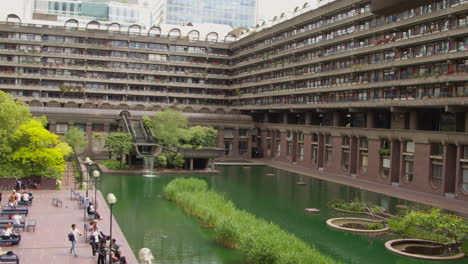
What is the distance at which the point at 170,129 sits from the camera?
6856 centimetres

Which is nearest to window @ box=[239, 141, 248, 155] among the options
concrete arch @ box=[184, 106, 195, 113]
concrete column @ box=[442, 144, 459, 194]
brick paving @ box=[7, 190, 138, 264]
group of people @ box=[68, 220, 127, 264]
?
concrete arch @ box=[184, 106, 195, 113]

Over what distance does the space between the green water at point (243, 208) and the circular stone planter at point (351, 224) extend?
58 cm

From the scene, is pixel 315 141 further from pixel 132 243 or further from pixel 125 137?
pixel 132 243

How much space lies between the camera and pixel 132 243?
29.0 meters

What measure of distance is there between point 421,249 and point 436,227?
158 centimetres

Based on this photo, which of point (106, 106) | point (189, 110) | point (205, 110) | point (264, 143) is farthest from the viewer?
point (205, 110)

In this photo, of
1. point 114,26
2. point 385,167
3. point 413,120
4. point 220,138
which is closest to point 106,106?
point 114,26

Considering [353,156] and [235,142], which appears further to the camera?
[235,142]

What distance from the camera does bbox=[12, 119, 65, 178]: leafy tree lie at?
142 ft

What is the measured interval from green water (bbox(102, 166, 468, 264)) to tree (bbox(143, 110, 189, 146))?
28.8 feet

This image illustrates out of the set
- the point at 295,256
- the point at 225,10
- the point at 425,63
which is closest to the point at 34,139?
the point at 295,256

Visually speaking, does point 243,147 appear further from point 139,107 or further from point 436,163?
point 436,163

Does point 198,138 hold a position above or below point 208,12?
below

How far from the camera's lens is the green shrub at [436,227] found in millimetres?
28281
